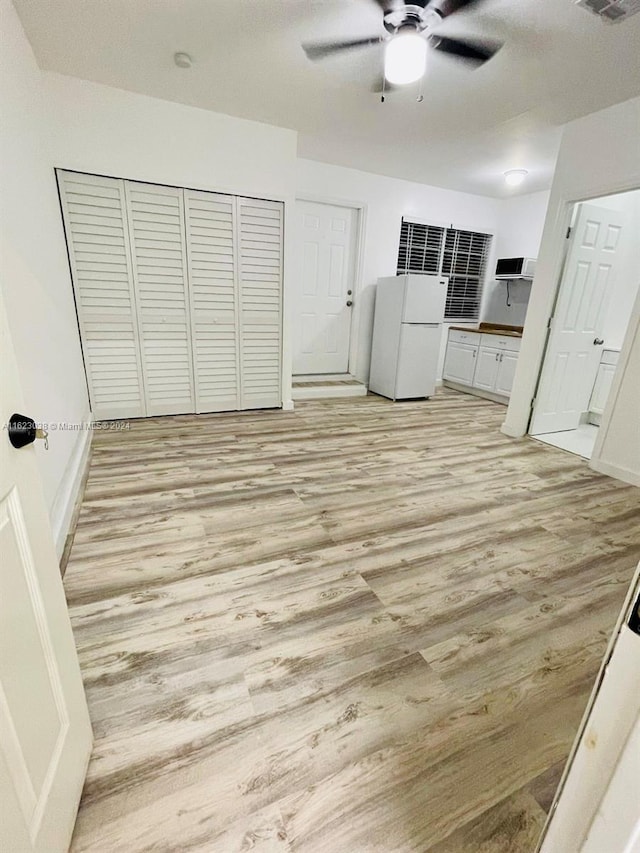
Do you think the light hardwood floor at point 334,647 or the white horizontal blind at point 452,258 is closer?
the light hardwood floor at point 334,647

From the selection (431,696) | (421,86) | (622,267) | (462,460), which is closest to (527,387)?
(462,460)

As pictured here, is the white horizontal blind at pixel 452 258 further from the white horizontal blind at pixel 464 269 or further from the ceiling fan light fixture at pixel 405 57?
the ceiling fan light fixture at pixel 405 57

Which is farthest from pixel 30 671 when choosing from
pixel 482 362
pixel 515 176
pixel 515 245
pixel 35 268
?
pixel 515 245

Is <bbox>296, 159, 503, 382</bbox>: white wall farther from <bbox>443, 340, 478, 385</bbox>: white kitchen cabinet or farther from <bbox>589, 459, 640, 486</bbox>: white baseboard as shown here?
<bbox>589, 459, 640, 486</bbox>: white baseboard

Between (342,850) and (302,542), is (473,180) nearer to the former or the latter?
(302,542)

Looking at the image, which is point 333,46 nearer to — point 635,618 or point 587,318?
point 635,618

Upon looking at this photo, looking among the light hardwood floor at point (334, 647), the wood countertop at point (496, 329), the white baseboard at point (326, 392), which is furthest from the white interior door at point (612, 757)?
the wood countertop at point (496, 329)

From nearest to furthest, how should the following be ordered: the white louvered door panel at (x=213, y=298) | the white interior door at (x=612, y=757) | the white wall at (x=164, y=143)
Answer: the white interior door at (x=612, y=757) < the white wall at (x=164, y=143) < the white louvered door panel at (x=213, y=298)

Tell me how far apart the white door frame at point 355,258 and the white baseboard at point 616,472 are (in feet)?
9.87

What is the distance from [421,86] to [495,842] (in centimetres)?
378

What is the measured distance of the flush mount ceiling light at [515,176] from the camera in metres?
4.25

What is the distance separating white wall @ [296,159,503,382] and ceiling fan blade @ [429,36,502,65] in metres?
2.45

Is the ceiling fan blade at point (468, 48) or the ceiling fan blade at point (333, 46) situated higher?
the ceiling fan blade at point (333, 46)

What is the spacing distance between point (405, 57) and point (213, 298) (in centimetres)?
235
